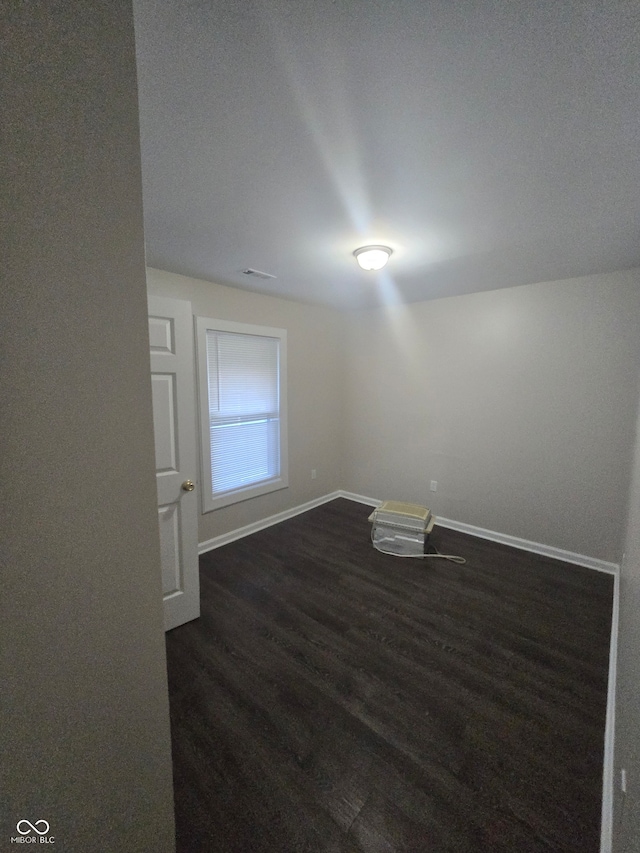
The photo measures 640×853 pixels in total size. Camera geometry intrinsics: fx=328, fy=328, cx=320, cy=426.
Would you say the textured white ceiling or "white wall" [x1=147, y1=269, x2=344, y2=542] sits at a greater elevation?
the textured white ceiling

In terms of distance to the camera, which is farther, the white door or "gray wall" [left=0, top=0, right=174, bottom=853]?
the white door

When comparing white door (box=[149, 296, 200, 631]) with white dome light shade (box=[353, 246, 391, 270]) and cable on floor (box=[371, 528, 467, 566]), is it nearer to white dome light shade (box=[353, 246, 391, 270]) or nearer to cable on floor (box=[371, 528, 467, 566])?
white dome light shade (box=[353, 246, 391, 270])

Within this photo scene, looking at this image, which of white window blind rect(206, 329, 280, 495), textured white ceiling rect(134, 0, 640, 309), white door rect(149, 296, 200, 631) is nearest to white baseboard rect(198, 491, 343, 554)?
white window blind rect(206, 329, 280, 495)

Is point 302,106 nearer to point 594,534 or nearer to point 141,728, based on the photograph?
point 141,728

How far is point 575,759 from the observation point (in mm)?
1379

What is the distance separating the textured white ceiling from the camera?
2.66 ft

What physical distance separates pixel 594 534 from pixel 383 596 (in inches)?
76.2

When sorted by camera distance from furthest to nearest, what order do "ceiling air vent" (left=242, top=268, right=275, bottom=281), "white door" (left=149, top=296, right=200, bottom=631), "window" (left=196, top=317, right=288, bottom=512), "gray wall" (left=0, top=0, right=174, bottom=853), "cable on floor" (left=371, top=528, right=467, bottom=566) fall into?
"window" (left=196, top=317, right=288, bottom=512), "cable on floor" (left=371, top=528, right=467, bottom=566), "ceiling air vent" (left=242, top=268, right=275, bottom=281), "white door" (left=149, top=296, right=200, bottom=631), "gray wall" (left=0, top=0, right=174, bottom=853)

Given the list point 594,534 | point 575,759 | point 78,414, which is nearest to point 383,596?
point 575,759

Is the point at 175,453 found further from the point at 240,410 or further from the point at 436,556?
the point at 436,556

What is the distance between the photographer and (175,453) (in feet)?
6.88

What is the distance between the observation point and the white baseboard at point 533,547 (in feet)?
9.12
